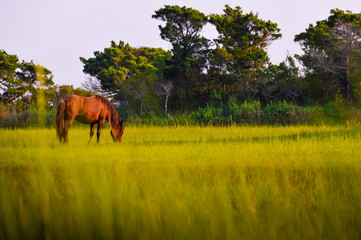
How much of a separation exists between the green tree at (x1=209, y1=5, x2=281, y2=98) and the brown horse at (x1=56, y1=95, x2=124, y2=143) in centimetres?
1713

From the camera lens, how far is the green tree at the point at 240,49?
26531 millimetres

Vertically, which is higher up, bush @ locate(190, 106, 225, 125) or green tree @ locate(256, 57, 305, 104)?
green tree @ locate(256, 57, 305, 104)

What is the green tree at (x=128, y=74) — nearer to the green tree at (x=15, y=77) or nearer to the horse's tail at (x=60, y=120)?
the green tree at (x=15, y=77)

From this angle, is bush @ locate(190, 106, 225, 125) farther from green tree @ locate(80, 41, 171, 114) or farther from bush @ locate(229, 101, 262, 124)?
green tree @ locate(80, 41, 171, 114)

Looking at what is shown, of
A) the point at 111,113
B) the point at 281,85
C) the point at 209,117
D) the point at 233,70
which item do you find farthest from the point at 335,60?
the point at 111,113

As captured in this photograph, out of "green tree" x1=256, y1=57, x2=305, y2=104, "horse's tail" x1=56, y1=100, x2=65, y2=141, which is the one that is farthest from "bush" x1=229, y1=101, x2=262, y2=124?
"horse's tail" x1=56, y1=100, x2=65, y2=141

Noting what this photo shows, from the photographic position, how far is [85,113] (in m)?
10.1

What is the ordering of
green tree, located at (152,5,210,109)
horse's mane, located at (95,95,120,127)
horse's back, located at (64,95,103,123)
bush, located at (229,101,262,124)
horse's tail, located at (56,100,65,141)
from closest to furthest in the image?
1. horse's tail, located at (56,100,65,141)
2. horse's back, located at (64,95,103,123)
3. horse's mane, located at (95,95,120,127)
4. bush, located at (229,101,262,124)
5. green tree, located at (152,5,210,109)

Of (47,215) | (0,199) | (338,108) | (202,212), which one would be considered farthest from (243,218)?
(338,108)

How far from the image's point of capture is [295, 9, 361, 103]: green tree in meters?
24.0

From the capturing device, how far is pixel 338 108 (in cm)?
2186

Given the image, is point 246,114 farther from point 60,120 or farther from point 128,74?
point 128,74

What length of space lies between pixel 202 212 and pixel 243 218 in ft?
0.93

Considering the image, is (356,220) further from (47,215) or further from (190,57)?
(190,57)
